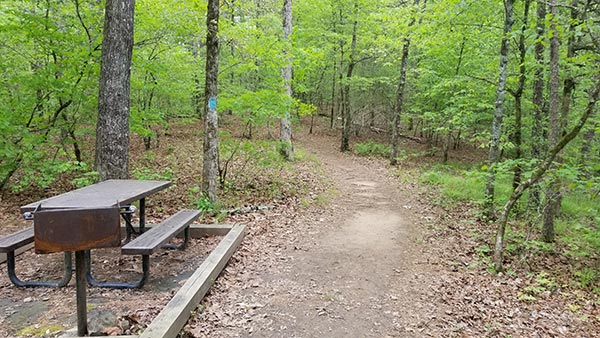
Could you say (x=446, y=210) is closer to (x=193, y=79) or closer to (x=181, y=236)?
(x=181, y=236)

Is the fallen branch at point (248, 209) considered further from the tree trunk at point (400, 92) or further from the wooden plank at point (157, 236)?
the tree trunk at point (400, 92)

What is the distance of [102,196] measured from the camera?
388 cm

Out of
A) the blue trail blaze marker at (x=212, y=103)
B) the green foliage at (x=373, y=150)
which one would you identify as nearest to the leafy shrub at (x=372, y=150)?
the green foliage at (x=373, y=150)

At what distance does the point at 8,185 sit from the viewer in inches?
325

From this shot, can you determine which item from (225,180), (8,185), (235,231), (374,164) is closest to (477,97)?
(374,164)

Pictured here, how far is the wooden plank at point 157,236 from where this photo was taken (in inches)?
147

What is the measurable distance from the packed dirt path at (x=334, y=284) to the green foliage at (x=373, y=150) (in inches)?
378

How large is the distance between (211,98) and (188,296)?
4215mm

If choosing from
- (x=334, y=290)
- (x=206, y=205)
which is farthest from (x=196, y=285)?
(x=206, y=205)

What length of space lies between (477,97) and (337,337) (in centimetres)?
1136

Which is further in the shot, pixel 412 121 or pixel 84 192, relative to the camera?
pixel 412 121

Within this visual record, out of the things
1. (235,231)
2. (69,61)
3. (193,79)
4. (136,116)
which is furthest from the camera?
(193,79)

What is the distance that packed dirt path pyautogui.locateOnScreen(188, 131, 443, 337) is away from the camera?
145 inches

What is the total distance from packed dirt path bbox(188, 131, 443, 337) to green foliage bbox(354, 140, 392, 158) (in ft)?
31.5
